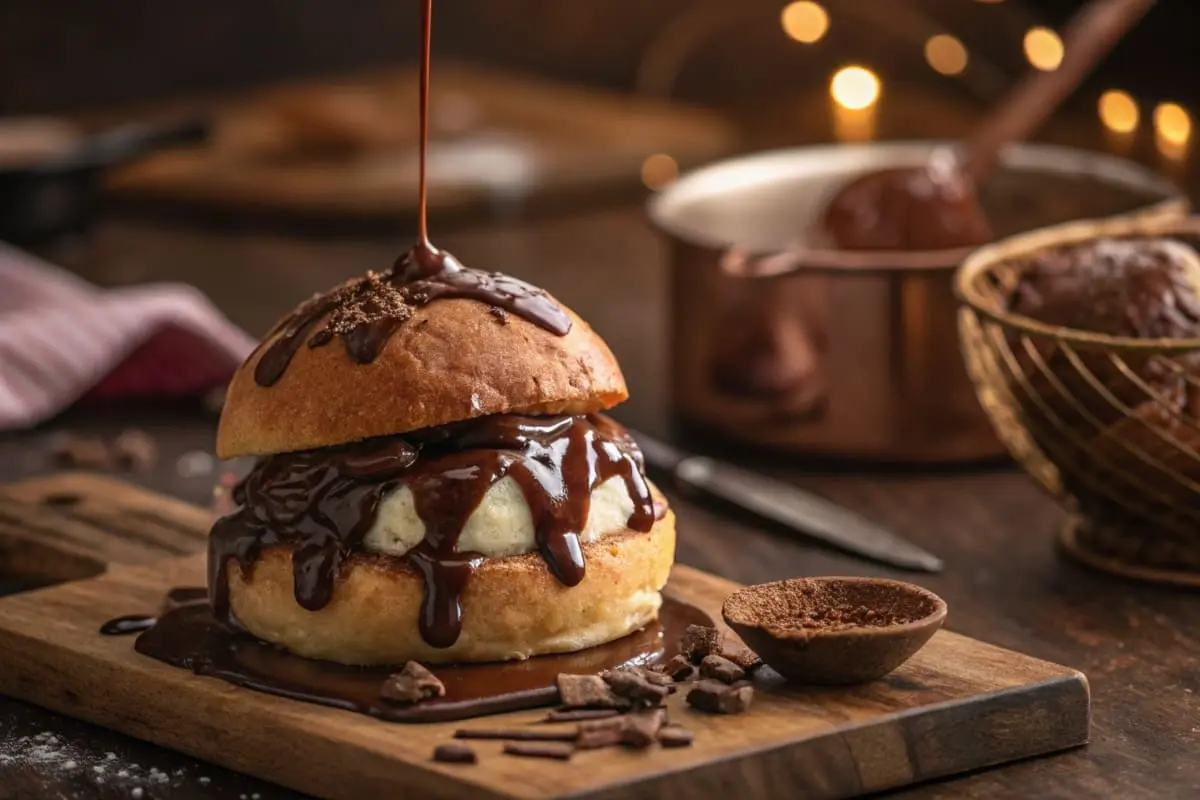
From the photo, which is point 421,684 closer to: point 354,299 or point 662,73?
point 354,299

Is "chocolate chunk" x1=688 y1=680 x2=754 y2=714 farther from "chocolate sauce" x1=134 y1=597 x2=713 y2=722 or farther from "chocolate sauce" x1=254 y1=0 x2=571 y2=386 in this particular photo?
"chocolate sauce" x1=254 y1=0 x2=571 y2=386

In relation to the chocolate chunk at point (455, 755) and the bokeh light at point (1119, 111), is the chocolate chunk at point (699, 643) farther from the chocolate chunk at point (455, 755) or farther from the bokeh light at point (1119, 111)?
the bokeh light at point (1119, 111)

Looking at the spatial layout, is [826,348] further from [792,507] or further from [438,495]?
[438,495]

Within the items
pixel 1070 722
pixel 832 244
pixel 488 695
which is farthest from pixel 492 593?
pixel 832 244

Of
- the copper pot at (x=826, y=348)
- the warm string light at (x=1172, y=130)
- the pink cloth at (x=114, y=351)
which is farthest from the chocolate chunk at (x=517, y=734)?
Answer: the warm string light at (x=1172, y=130)

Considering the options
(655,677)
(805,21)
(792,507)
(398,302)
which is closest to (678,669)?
(655,677)

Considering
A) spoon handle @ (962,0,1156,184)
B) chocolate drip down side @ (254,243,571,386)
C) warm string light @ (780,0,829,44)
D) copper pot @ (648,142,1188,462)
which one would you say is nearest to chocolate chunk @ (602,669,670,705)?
chocolate drip down side @ (254,243,571,386)
